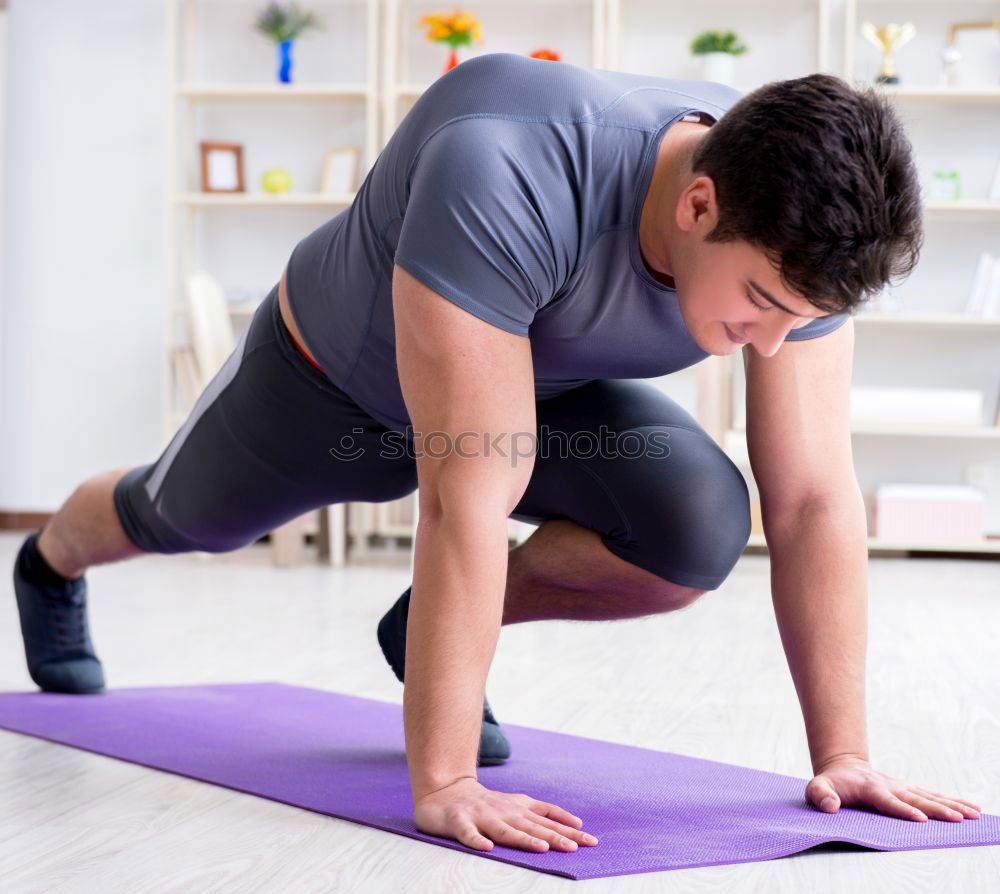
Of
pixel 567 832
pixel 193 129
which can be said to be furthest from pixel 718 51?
pixel 567 832

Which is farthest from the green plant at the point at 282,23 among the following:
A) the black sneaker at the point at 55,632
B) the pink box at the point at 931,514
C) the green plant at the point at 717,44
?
the black sneaker at the point at 55,632

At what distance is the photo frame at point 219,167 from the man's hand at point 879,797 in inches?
140

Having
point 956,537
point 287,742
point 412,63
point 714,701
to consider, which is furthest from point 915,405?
point 287,742

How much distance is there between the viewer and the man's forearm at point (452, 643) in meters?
1.06

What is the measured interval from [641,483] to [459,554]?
0.31 meters

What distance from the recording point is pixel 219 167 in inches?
169

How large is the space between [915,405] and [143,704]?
111 inches

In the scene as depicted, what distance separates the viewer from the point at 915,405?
12.7 feet

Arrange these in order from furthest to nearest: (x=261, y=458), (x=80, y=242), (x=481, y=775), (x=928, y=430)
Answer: (x=80, y=242) → (x=928, y=430) → (x=261, y=458) → (x=481, y=775)

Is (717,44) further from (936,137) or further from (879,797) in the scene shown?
(879,797)

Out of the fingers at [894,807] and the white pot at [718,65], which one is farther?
the white pot at [718,65]

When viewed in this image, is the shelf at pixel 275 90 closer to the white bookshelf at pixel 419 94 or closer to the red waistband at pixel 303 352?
the white bookshelf at pixel 419 94

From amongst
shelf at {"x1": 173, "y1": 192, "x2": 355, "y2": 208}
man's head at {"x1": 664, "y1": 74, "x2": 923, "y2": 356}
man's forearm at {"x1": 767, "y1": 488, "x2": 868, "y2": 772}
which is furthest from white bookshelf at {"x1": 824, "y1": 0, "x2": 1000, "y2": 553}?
man's head at {"x1": 664, "y1": 74, "x2": 923, "y2": 356}

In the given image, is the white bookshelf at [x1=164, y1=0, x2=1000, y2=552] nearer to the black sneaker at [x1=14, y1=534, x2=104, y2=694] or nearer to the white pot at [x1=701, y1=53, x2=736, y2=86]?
the white pot at [x1=701, y1=53, x2=736, y2=86]
